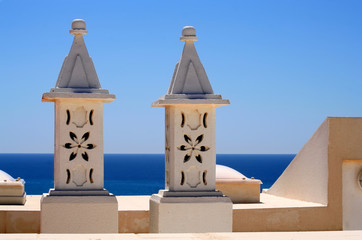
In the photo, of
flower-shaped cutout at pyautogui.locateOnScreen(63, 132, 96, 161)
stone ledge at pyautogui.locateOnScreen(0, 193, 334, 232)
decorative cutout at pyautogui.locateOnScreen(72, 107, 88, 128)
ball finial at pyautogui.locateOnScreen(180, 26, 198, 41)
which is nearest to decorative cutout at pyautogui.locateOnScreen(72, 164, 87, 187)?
flower-shaped cutout at pyautogui.locateOnScreen(63, 132, 96, 161)

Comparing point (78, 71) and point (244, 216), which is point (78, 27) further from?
point (244, 216)

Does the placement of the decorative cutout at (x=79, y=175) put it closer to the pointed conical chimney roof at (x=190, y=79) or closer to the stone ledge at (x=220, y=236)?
the pointed conical chimney roof at (x=190, y=79)

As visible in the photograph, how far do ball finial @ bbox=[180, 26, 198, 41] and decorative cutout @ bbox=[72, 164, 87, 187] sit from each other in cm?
226

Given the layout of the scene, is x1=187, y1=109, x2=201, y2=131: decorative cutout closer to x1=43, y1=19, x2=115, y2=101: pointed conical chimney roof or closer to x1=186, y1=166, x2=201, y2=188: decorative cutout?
x1=186, y1=166, x2=201, y2=188: decorative cutout

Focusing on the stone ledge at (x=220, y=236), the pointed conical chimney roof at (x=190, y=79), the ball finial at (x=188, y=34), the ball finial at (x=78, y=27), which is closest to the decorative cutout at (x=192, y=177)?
the pointed conical chimney roof at (x=190, y=79)

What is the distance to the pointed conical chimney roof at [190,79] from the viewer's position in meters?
9.16

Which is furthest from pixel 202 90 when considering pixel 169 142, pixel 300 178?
pixel 300 178

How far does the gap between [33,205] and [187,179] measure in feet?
18.3

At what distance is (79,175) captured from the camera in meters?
8.81

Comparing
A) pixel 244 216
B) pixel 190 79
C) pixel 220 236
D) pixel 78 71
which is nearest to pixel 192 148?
pixel 190 79

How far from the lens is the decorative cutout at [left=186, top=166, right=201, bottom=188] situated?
9.12m

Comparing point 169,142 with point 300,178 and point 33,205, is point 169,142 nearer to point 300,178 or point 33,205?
point 33,205

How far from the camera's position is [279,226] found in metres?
13.9

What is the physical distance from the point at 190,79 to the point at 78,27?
169 cm
